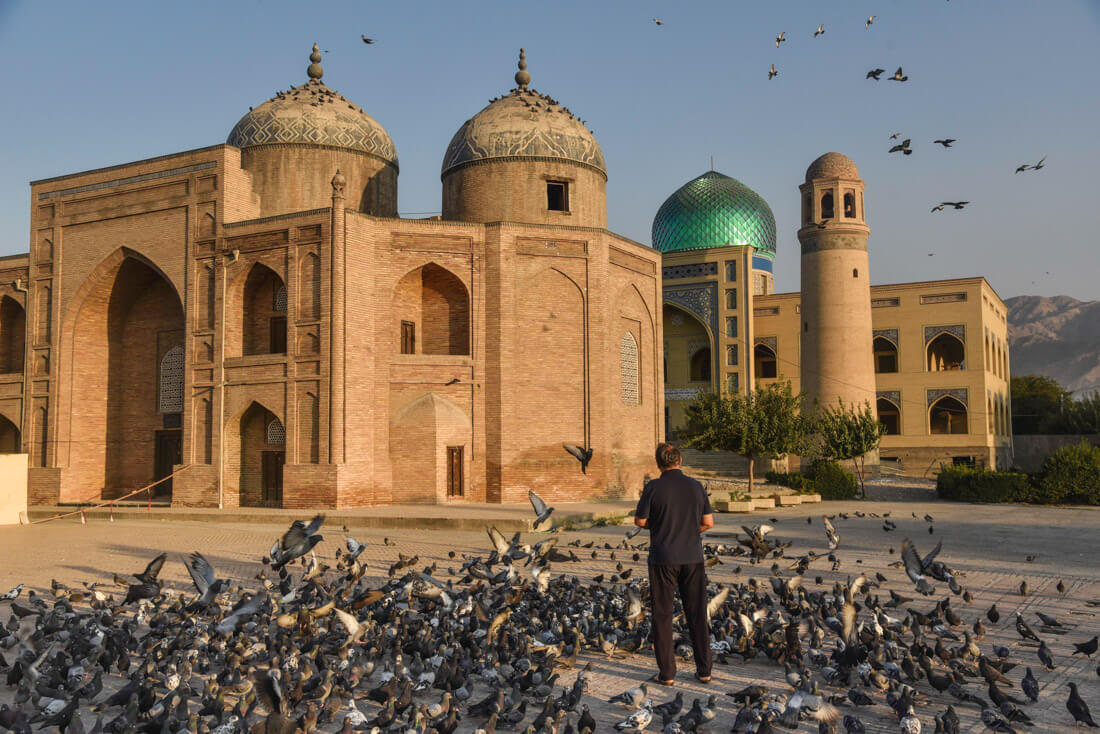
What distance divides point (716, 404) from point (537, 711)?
2004 cm

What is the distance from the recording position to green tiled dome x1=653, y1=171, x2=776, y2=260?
3872cm

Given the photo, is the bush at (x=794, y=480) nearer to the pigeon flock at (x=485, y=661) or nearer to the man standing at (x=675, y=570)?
the pigeon flock at (x=485, y=661)

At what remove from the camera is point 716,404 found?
24516 mm

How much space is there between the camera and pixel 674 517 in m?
5.35

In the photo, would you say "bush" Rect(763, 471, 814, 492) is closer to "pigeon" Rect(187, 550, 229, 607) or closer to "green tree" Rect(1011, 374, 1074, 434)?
"pigeon" Rect(187, 550, 229, 607)

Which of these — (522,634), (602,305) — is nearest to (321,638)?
(522,634)

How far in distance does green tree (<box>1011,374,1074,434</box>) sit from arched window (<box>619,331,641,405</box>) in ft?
96.7

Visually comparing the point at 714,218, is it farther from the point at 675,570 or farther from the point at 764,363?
→ the point at 675,570

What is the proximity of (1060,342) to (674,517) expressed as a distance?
545 feet

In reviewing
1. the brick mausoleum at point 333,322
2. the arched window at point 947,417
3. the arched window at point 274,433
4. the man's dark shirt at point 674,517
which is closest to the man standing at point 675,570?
the man's dark shirt at point 674,517

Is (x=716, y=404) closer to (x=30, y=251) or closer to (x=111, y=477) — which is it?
(x=111, y=477)

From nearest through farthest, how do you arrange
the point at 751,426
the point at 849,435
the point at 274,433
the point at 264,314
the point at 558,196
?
the point at 274,433, the point at 264,314, the point at 558,196, the point at 751,426, the point at 849,435

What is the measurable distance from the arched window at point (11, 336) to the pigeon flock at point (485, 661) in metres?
20.3

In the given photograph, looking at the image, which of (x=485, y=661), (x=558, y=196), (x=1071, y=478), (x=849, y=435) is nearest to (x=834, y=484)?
(x=849, y=435)
